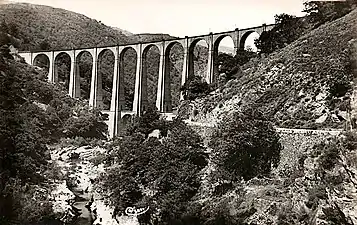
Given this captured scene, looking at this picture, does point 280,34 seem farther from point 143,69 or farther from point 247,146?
point 247,146

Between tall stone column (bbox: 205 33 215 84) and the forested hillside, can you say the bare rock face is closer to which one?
tall stone column (bbox: 205 33 215 84)

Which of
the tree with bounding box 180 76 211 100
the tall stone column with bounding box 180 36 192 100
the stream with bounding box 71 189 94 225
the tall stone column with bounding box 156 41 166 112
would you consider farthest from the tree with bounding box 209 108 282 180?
the tall stone column with bounding box 156 41 166 112

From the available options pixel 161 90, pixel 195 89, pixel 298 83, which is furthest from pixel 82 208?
pixel 161 90

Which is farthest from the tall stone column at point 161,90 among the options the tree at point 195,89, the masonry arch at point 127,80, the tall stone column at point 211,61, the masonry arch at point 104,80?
the masonry arch at point 104,80

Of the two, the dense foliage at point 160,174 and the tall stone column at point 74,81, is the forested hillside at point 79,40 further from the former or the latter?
the dense foliage at point 160,174

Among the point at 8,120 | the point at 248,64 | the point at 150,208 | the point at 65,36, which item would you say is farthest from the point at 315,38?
the point at 65,36
